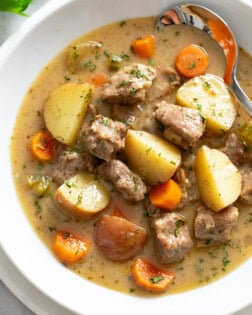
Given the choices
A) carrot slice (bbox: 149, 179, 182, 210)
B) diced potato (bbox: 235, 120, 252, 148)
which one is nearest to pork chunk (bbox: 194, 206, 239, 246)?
carrot slice (bbox: 149, 179, 182, 210)

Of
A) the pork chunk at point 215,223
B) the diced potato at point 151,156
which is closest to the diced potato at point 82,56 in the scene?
the diced potato at point 151,156

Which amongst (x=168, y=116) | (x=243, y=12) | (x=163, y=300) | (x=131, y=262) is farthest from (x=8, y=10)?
(x=163, y=300)

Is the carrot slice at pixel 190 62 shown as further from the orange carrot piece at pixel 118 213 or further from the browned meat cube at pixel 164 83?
the orange carrot piece at pixel 118 213

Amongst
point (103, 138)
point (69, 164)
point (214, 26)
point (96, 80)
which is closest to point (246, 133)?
point (214, 26)

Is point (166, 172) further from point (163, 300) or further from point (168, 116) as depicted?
point (163, 300)

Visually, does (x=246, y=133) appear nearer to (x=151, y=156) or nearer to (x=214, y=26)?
(x=151, y=156)

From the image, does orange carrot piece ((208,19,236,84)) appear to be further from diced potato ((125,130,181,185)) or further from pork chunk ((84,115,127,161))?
pork chunk ((84,115,127,161))
